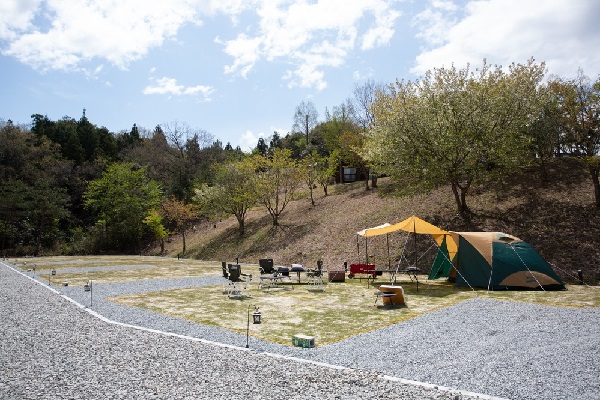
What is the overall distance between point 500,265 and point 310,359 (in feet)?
28.9

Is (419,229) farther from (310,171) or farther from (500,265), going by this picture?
(310,171)

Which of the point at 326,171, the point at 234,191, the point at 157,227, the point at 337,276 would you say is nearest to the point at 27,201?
the point at 157,227

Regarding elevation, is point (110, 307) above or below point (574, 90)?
below

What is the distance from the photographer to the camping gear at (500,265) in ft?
40.9

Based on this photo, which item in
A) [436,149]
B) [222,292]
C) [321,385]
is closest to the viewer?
[321,385]

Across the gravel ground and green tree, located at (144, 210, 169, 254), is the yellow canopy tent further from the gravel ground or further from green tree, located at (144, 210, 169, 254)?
green tree, located at (144, 210, 169, 254)

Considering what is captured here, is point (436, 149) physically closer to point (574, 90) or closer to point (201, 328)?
point (574, 90)

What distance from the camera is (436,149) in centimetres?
1889

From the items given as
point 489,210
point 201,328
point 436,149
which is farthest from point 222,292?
point 489,210

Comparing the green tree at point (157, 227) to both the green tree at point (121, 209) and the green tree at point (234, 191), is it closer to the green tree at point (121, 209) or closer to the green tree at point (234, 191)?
the green tree at point (121, 209)

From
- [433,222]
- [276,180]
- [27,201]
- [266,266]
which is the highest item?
[276,180]

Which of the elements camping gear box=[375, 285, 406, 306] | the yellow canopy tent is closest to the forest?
the yellow canopy tent

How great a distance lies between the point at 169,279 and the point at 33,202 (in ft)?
82.5

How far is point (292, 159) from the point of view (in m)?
32.2
